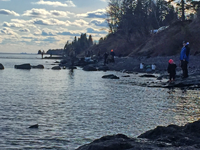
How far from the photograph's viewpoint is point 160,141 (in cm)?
652

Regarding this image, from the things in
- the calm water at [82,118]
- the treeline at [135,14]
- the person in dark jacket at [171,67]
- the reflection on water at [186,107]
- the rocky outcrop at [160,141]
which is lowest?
the calm water at [82,118]

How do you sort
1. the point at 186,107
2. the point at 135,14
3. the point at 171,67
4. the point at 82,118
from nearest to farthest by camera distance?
the point at 82,118 < the point at 186,107 < the point at 171,67 < the point at 135,14

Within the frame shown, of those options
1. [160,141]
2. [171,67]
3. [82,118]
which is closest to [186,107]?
[82,118]

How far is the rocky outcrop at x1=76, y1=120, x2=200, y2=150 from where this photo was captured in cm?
585

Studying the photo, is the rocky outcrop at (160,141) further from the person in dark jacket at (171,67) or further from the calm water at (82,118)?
the person in dark jacket at (171,67)

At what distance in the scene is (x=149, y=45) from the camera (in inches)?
A: 2387

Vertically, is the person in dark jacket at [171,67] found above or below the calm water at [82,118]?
above

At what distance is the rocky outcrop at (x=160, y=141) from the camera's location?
5848mm

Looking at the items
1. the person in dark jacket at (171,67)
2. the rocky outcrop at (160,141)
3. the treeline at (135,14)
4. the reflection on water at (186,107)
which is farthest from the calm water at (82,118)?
the treeline at (135,14)

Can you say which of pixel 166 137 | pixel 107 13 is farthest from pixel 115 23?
pixel 166 137

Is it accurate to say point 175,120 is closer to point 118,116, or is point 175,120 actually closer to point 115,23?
point 118,116

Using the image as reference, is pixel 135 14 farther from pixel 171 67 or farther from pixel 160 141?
pixel 160 141

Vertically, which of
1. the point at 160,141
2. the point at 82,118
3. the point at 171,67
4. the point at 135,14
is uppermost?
the point at 135,14

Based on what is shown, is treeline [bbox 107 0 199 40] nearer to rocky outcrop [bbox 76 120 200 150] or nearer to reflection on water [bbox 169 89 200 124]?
reflection on water [bbox 169 89 200 124]
